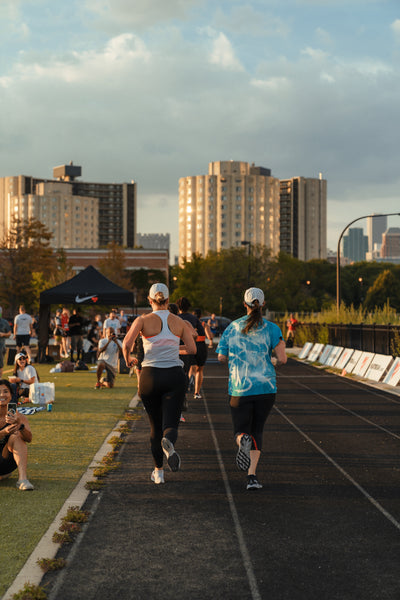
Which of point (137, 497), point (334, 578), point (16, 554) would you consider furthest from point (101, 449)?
point (334, 578)

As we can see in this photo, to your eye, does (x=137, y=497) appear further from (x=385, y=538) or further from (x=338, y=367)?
(x=338, y=367)

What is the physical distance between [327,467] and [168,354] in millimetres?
2500

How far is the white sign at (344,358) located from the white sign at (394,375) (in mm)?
4893

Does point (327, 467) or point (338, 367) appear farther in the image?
point (338, 367)

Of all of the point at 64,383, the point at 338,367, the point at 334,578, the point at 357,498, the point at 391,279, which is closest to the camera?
the point at 334,578

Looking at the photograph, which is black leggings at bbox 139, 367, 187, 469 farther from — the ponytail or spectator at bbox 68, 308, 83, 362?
spectator at bbox 68, 308, 83, 362

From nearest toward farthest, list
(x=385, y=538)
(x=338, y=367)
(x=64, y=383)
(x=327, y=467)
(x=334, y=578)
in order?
1. (x=334, y=578)
2. (x=385, y=538)
3. (x=327, y=467)
4. (x=64, y=383)
5. (x=338, y=367)

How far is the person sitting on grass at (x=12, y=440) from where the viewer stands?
265 inches

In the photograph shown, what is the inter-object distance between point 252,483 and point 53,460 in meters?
2.65

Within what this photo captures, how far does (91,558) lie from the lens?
484 centimetres

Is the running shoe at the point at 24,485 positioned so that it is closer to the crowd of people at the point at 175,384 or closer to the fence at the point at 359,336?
the crowd of people at the point at 175,384

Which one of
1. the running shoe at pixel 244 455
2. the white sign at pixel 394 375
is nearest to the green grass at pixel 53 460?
the running shoe at pixel 244 455

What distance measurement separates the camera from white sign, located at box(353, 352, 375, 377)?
20483mm

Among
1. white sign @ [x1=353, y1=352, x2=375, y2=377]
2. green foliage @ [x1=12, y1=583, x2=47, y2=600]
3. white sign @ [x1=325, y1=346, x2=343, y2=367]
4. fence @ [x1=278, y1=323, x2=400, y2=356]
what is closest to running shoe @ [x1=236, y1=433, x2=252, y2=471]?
green foliage @ [x1=12, y1=583, x2=47, y2=600]
